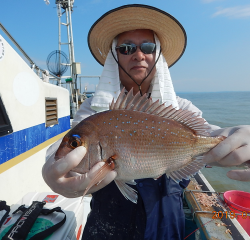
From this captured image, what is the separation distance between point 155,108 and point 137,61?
0.76 metres

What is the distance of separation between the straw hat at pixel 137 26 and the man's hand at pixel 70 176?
1.64 m

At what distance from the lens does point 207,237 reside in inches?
80.5

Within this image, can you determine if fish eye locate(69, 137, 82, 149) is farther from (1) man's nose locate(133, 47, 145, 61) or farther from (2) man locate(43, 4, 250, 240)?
(1) man's nose locate(133, 47, 145, 61)

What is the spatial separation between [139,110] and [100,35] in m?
1.45

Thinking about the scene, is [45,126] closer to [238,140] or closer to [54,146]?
[54,146]

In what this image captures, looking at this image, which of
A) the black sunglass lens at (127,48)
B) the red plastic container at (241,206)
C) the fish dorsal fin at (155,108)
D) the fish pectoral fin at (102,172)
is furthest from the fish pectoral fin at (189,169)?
the red plastic container at (241,206)

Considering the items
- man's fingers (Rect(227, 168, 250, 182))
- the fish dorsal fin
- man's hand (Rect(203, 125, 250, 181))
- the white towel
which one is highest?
the white towel

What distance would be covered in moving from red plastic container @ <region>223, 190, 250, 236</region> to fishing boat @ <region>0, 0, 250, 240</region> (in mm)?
113

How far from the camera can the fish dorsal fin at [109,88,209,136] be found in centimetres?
156

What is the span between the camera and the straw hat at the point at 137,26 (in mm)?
2080

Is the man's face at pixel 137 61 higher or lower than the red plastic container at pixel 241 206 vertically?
higher

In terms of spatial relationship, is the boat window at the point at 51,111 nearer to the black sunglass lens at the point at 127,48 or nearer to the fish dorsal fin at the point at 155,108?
the black sunglass lens at the point at 127,48

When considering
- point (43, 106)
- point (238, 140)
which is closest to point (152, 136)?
point (238, 140)

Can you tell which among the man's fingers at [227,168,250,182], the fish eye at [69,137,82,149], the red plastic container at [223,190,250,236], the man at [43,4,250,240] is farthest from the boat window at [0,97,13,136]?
the red plastic container at [223,190,250,236]
